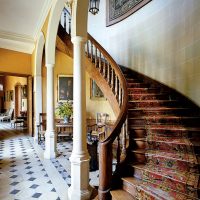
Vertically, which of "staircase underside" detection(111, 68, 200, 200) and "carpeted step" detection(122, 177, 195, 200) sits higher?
"staircase underside" detection(111, 68, 200, 200)

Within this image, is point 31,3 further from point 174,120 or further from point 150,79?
point 174,120

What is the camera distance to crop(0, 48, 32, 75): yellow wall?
7617 millimetres

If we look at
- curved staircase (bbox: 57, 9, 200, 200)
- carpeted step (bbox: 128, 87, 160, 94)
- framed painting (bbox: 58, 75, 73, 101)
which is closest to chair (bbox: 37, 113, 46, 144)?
framed painting (bbox: 58, 75, 73, 101)

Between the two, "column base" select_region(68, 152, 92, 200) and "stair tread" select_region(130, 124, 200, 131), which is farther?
"stair tread" select_region(130, 124, 200, 131)

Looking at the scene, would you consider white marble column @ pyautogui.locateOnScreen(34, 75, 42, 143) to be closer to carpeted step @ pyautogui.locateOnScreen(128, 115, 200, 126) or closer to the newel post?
carpeted step @ pyautogui.locateOnScreen(128, 115, 200, 126)

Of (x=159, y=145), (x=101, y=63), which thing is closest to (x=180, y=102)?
(x=159, y=145)

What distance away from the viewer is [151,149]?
3.04 metres

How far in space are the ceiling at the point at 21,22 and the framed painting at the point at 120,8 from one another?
261 cm

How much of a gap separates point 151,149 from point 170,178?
706 mm

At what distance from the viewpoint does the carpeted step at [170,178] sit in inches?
86.4

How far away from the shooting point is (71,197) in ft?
9.62

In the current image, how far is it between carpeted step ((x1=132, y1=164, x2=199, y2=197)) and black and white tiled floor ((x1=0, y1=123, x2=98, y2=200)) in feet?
4.25

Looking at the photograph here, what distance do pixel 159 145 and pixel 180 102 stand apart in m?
1.78

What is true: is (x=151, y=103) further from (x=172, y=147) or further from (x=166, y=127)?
(x=172, y=147)
